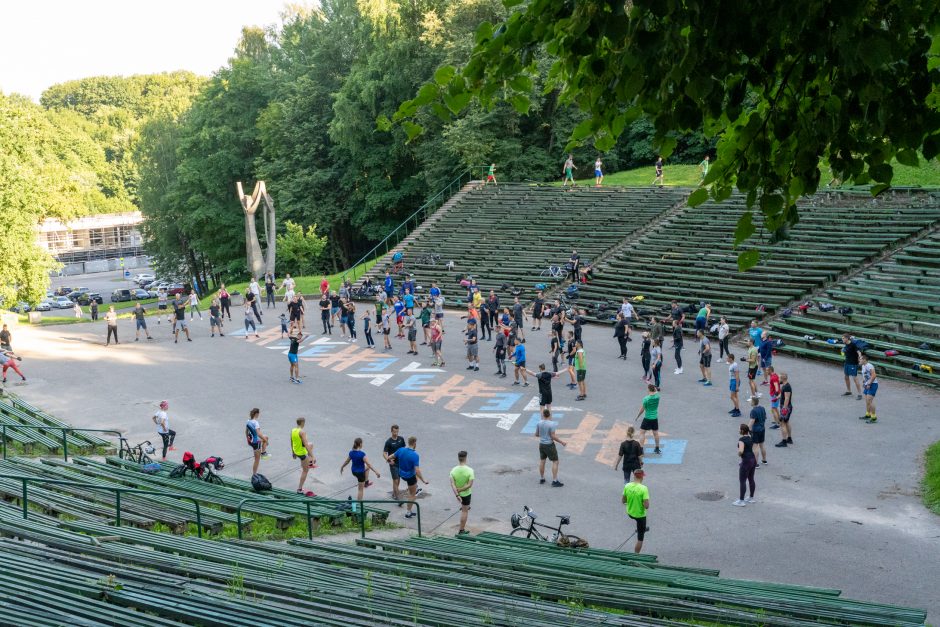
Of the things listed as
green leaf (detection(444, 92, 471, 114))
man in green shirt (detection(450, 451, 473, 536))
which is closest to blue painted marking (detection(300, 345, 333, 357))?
man in green shirt (detection(450, 451, 473, 536))

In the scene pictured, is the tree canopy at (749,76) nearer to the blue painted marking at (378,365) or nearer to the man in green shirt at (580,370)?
the man in green shirt at (580,370)

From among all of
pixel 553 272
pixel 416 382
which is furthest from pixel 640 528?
pixel 553 272

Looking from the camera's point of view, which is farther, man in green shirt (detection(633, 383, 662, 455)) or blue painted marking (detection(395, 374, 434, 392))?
blue painted marking (detection(395, 374, 434, 392))

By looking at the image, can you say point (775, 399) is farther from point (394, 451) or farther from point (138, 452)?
point (138, 452)

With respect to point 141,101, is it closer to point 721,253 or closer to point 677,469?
point 721,253

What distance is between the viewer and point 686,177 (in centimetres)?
4741

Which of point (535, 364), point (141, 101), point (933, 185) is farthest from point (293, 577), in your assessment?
point (141, 101)

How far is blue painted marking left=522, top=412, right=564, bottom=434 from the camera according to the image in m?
21.7

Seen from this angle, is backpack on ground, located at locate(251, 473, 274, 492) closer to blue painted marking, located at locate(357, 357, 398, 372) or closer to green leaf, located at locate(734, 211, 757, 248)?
green leaf, located at locate(734, 211, 757, 248)

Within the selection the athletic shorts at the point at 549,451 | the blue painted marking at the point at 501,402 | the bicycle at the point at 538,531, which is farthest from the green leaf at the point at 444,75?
the blue painted marking at the point at 501,402

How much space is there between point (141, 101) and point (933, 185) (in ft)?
419

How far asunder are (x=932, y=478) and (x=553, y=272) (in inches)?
905

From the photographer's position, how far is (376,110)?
2092 inches

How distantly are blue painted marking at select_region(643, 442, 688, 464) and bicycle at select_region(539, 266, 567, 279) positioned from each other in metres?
18.7
